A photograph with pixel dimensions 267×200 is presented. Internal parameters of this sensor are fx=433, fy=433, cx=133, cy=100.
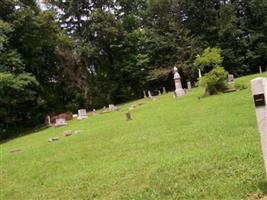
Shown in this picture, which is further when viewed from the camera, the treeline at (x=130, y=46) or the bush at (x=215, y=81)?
the treeline at (x=130, y=46)

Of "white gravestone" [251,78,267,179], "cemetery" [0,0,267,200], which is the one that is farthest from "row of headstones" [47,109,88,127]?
"white gravestone" [251,78,267,179]

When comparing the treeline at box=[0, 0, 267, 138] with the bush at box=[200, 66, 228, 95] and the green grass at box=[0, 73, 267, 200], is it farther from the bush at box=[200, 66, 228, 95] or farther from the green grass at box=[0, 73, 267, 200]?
the green grass at box=[0, 73, 267, 200]

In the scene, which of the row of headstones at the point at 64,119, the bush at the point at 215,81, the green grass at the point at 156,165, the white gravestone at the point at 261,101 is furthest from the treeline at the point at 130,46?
the white gravestone at the point at 261,101

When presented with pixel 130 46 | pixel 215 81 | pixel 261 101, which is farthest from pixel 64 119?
pixel 261 101

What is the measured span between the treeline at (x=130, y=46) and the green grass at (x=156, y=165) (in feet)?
84.7

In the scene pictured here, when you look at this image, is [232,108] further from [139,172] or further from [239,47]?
[239,47]

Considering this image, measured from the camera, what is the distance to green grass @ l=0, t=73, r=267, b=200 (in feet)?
22.9

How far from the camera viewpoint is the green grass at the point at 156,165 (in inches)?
Answer: 275

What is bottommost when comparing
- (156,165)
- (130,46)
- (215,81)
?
(156,165)

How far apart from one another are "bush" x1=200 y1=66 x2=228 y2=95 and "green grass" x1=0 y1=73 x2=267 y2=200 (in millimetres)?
8517

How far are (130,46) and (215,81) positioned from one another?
71.8ft

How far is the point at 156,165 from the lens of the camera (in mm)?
9000

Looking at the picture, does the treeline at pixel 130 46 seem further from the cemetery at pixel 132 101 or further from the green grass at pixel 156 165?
the green grass at pixel 156 165

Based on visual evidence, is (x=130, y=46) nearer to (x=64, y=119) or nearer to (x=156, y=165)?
(x=64, y=119)
